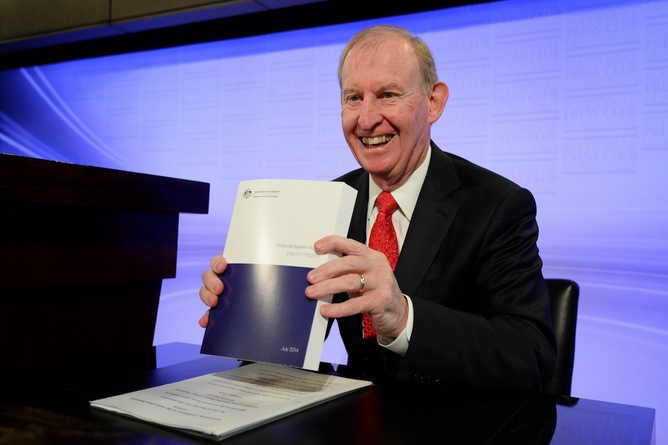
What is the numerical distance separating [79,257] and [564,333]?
121 cm

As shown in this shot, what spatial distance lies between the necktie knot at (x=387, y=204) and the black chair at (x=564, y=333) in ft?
1.61

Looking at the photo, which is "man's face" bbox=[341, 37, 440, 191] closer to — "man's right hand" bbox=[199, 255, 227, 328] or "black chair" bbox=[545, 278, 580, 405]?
"black chair" bbox=[545, 278, 580, 405]

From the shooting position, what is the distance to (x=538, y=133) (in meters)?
2.85

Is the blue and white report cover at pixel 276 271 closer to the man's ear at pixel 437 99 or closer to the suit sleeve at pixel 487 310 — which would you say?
the suit sleeve at pixel 487 310

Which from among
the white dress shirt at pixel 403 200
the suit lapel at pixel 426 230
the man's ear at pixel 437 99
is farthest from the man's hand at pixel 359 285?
the man's ear at pixel 437 99

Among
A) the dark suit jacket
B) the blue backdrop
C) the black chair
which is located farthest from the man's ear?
the blue backdrop

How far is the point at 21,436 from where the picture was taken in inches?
A: 25.2

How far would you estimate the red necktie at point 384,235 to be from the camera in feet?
5.12

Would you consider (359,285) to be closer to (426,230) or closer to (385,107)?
(426,230)

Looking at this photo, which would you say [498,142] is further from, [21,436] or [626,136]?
[21,436]

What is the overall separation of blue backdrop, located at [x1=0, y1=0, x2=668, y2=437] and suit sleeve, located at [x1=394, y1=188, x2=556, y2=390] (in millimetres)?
1313

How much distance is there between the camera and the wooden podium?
1095 mm

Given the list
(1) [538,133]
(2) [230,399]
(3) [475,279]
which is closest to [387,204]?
(3) [475,279]

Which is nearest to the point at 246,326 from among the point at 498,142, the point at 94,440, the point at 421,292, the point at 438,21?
the point at 94,440
